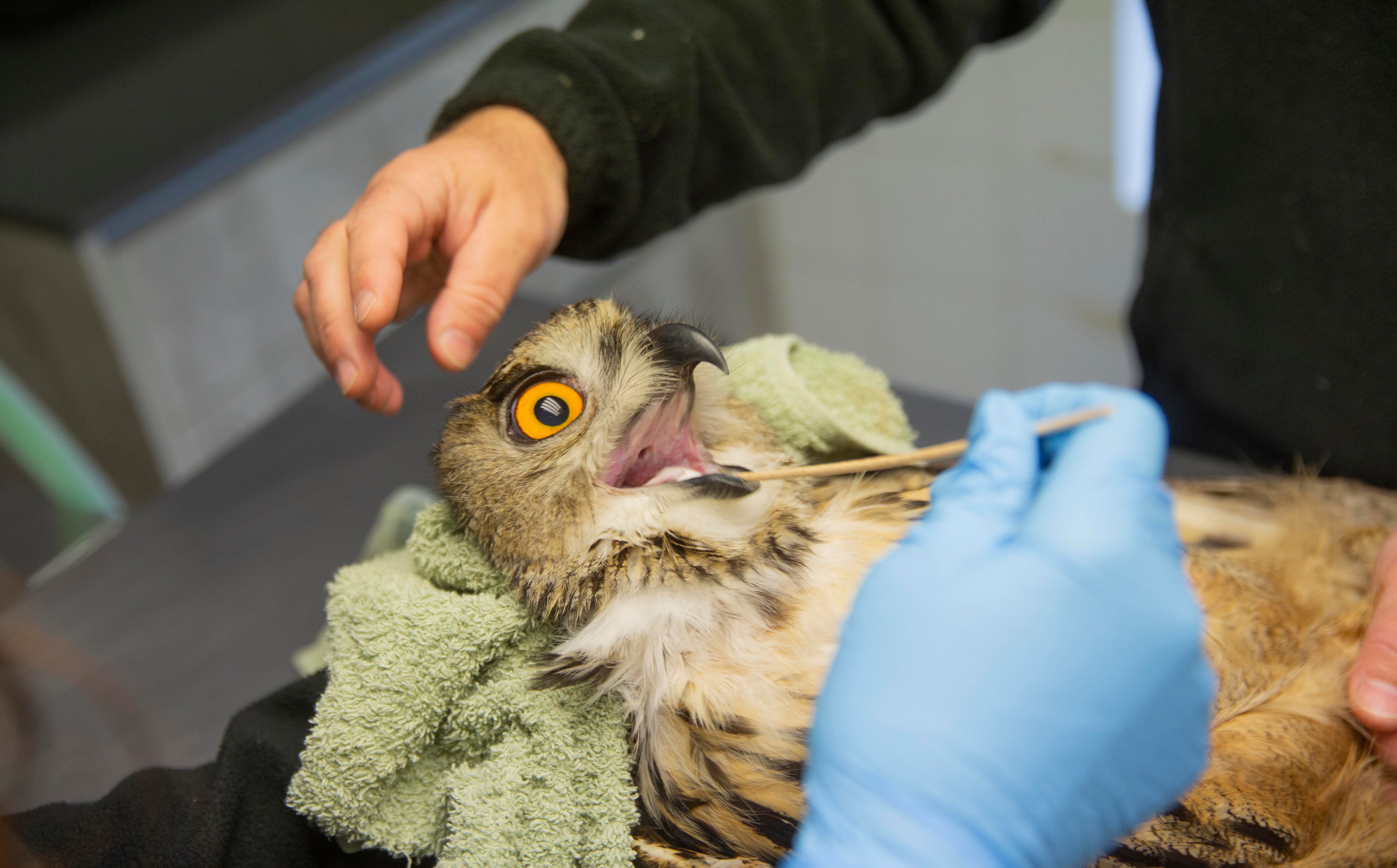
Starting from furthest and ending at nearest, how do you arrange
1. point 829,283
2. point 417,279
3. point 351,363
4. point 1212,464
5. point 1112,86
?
point 829,283
point 1112,86
point 1212,464
point 417,279
point 351,363

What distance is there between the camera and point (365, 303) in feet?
3.37

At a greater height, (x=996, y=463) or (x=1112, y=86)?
(x=996, y=463)

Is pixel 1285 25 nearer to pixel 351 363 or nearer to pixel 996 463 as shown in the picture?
pixel 996 463

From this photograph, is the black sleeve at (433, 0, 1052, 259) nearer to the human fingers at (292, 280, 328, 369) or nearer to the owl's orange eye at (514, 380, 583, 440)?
the human fingers at (292, 280, 328, 369)

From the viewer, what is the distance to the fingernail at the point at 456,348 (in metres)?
1.08

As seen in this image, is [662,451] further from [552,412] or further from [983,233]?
[983,233]

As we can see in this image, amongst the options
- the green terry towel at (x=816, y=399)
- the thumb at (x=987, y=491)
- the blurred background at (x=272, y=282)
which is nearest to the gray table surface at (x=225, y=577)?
the blurred background at (x=272, y=282)

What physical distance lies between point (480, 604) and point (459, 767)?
15cm

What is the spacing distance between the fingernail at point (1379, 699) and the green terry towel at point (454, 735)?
28.4 inches

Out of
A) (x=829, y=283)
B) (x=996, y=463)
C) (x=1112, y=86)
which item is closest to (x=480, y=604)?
(x=996, y=463)

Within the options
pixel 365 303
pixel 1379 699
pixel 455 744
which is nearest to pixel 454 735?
pixel 455 744

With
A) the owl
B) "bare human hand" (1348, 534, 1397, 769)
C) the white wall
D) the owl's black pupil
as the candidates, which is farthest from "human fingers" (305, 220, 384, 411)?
the white wall

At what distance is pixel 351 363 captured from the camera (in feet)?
3.52

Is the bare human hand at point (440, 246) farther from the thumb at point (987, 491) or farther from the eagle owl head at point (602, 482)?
the thumb at point (987, 491)
